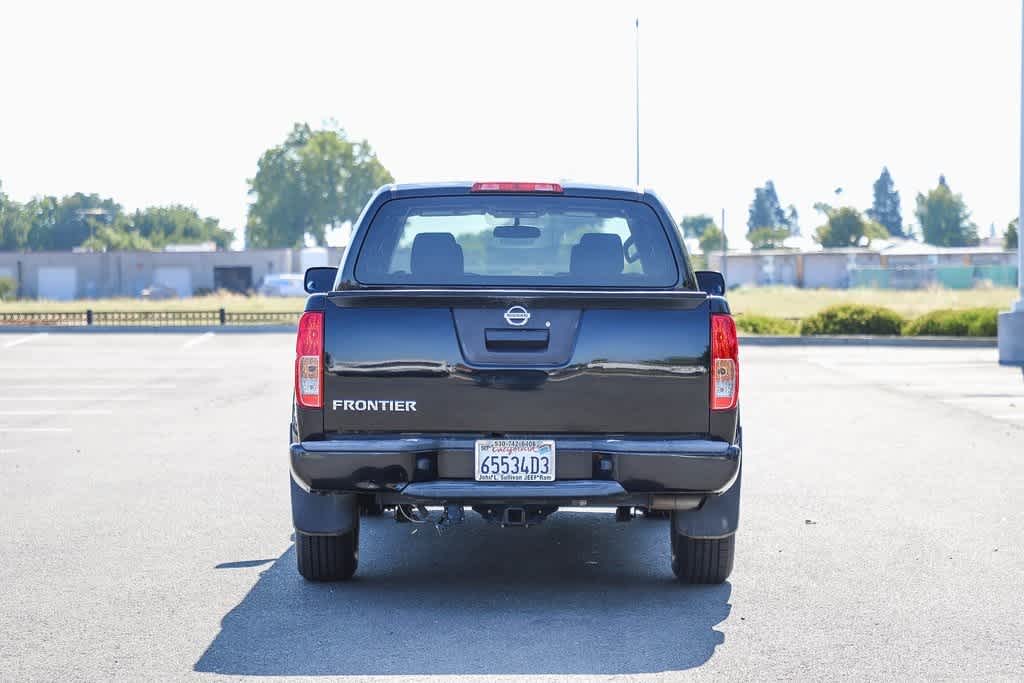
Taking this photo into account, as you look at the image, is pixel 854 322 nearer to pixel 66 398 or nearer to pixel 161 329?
pixel 161 329

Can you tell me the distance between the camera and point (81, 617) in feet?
20.8

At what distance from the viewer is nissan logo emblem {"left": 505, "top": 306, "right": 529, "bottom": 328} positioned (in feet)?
20.8

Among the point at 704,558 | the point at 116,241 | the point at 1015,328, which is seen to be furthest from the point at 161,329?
the point at 116,241

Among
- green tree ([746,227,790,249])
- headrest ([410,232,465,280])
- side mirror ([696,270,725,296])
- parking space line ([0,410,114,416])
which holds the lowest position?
parking space line ([0,410,114,416])

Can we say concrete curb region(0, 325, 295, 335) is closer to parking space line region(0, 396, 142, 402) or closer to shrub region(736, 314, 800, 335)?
shrub region(736, 314, 800, 335)

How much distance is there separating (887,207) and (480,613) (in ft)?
638

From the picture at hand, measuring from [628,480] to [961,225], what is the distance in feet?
509

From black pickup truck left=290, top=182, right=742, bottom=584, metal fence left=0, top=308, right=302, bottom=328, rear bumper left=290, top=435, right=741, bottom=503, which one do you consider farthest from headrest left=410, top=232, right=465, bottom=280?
metal fence left=0, top=308, right=302, bottom=328

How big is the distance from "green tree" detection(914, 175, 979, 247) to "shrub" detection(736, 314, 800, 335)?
122050 millimetres

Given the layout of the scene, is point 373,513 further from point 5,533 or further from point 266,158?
point 266,158

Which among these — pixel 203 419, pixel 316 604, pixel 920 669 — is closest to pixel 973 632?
pixel 920 669

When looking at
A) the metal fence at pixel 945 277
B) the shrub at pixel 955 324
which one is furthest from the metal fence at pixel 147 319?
the metal fence at pixel 945 277

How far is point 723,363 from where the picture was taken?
250 inches

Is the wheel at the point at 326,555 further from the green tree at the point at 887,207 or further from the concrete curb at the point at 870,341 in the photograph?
the green tree at the point at 887,207
